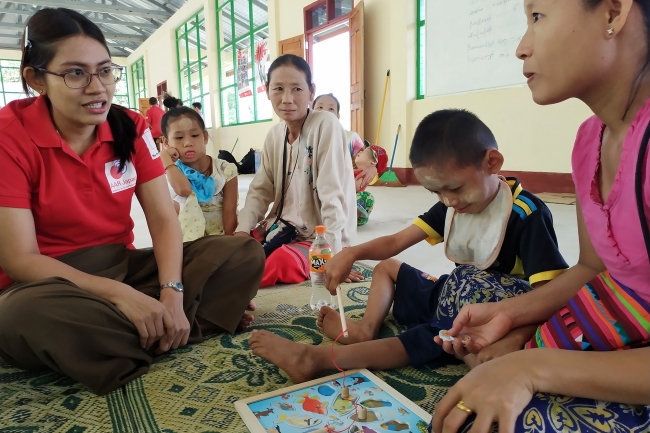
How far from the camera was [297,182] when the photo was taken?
1.94 metres

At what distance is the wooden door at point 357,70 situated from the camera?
516 cm

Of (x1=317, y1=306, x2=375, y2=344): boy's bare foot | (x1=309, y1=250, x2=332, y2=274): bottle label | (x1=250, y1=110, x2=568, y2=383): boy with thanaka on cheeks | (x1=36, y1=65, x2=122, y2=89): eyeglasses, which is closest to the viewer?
(x1=250, y1=110, x2=568, y2=383): boy with thanaka on cheeks

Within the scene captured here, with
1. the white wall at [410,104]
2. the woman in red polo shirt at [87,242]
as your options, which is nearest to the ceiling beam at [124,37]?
the white wall at [410,104]

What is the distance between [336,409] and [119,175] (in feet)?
2.78

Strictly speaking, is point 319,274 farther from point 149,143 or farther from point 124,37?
point 124,37

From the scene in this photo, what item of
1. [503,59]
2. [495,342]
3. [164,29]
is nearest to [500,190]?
[495,342]

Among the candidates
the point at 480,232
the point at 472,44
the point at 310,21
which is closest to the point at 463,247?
the point at 480,232

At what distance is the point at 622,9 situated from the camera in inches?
22.4

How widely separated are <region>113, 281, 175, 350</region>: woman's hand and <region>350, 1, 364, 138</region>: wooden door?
177 inches

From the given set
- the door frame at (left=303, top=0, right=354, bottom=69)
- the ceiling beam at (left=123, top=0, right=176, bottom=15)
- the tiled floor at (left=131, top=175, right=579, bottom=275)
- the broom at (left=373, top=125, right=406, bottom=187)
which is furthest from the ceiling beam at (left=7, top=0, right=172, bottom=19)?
the broom at (left=373, top=125, right=406, bottom=187)

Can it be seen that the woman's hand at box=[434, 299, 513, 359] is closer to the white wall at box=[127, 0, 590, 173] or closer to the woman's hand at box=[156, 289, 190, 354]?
the woman's hand at box=[156, 289, 190, 354]

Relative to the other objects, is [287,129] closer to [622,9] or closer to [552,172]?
[622,9]

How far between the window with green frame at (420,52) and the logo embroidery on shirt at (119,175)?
4.07 meters

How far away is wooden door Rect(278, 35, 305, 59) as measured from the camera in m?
6.57
